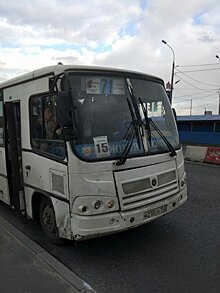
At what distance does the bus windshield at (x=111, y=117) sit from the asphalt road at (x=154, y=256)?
1.44 metres

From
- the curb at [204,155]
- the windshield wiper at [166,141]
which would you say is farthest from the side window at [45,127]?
the curb at [204,155]

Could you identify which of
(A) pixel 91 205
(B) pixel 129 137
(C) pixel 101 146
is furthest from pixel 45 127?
(A) pixel 91 205

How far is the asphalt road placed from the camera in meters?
3.65

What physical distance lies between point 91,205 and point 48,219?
120 centimetres

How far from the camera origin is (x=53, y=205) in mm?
4379

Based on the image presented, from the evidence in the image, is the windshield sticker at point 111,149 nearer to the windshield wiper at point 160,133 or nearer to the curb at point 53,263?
the windshield wiper at point 160,133

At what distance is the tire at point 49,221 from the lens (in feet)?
15.3

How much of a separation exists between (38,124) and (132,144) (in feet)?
4.84

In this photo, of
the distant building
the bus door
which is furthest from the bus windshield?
the distant building

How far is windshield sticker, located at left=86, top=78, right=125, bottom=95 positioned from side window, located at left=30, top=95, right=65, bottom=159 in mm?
505

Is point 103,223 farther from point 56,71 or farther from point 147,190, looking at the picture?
point 56,71

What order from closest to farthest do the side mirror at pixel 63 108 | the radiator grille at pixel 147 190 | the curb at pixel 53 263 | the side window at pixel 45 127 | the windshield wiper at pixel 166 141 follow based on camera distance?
1. the curb at pixel 53 263
2. the side mirror at pixel 63 108
3. the radiator grille at pixel 147 190
4. the side window at pixel 45 127
5. the windshield wiper at pixel 166 141

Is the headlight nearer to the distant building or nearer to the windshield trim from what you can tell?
the windshield trim

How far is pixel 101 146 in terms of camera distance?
13.5 ft
